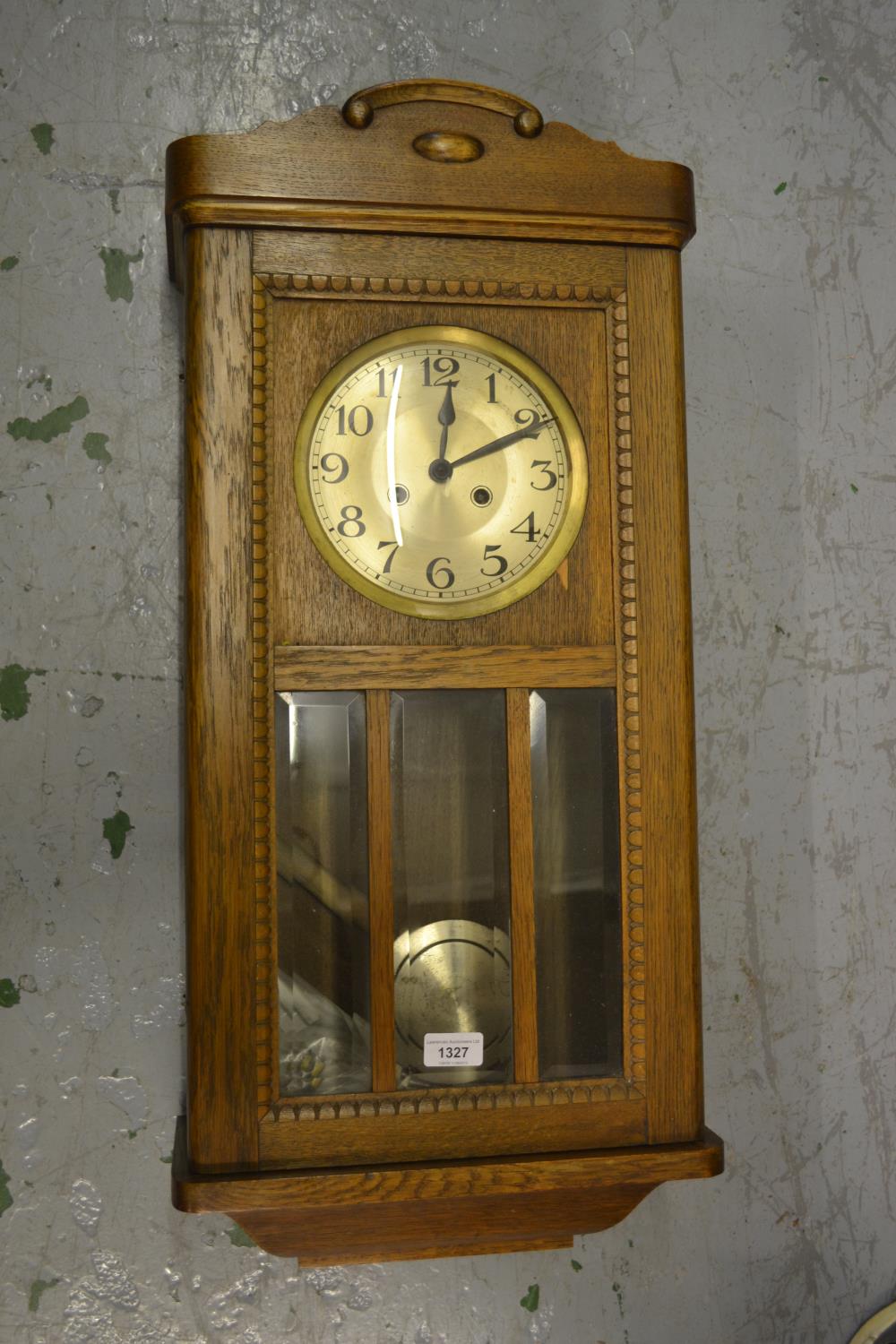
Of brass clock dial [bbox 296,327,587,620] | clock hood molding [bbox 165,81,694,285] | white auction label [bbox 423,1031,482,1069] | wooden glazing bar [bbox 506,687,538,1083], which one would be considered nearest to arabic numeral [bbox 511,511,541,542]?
brass clock dial [bbox 296,327,587,620]

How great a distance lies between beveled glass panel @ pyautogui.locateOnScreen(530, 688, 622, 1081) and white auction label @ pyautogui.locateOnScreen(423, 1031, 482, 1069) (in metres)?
0.05

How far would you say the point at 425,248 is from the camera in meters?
0.91

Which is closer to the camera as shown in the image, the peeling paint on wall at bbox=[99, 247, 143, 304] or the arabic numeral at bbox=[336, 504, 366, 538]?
the arabic numeral at bbox=[336, 504, 366, 538]

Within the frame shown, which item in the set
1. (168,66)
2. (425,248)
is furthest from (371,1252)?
(168,66)

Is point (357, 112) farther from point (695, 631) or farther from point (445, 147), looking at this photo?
point (695, 631)

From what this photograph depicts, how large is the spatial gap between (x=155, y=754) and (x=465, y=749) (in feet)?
1.01

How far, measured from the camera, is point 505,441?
0.92 m

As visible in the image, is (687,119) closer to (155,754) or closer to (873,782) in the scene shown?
(873,782)

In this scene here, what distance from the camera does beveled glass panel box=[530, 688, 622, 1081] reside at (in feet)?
2.95

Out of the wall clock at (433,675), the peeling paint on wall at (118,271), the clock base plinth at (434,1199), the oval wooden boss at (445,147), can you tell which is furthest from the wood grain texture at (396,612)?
the clock base plinth at (434,1199)

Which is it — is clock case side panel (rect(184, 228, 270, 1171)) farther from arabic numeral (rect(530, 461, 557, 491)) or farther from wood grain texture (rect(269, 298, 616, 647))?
arabic numeral (rect(530, 461, 557, 491))

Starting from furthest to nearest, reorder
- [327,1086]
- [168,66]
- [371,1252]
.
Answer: [168,66]
[371,1252]
[327,1086]

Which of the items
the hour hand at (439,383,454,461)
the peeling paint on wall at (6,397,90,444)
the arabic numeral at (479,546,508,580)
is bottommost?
the arabic numeral at (479,546,508,580)

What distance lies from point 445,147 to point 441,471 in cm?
25
